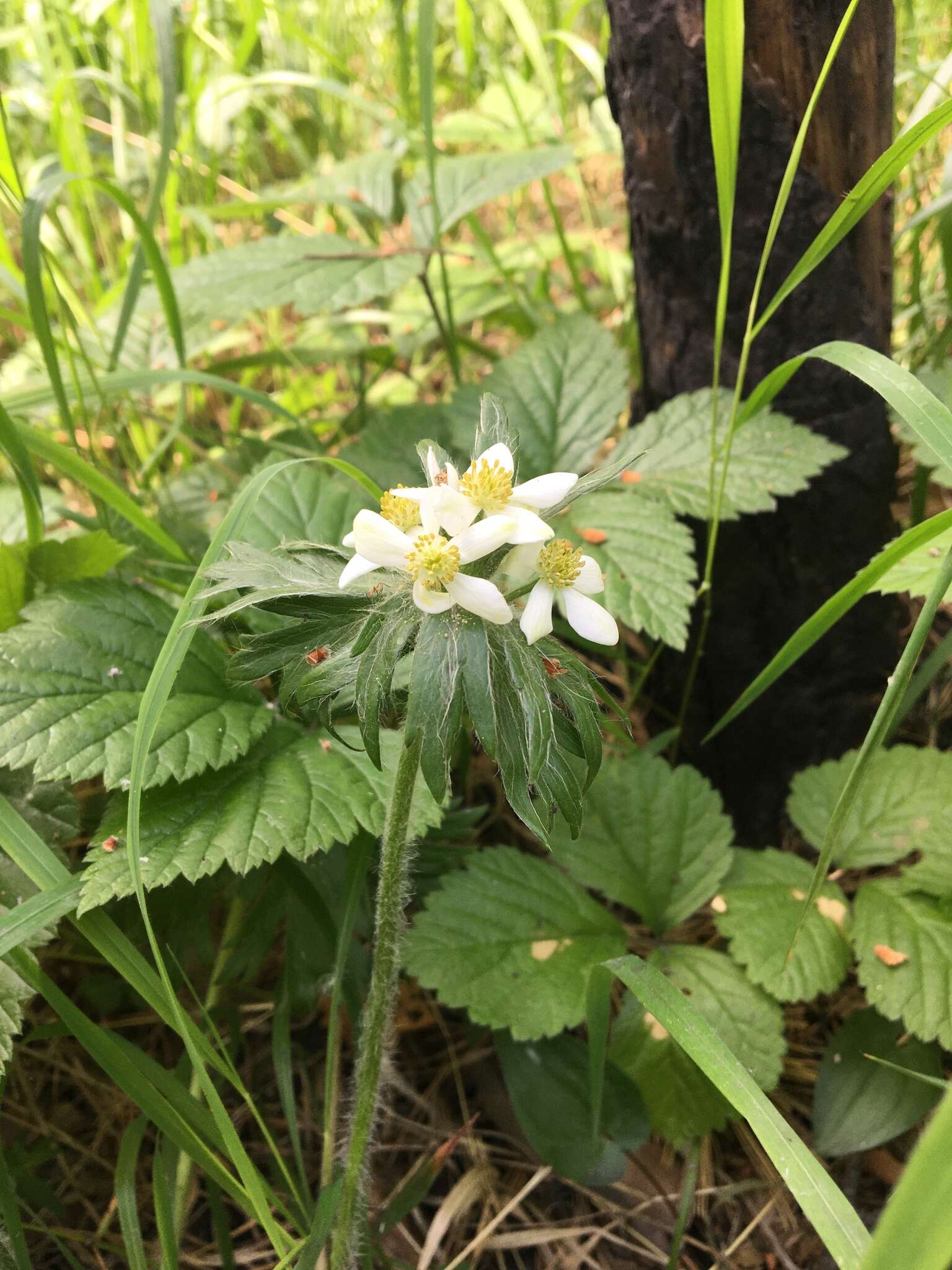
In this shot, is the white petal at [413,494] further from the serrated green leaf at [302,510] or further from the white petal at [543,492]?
the serrated green leaf at [302,510]

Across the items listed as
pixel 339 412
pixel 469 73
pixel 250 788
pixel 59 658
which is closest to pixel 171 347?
pixel 339 412

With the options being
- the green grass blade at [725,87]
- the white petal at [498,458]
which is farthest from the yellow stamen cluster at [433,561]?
the green grass blade at [725,87]

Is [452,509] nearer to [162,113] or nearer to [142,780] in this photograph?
[142,780]

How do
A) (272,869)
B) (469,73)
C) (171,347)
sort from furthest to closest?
(469,73) < (171,347) < (272,869)

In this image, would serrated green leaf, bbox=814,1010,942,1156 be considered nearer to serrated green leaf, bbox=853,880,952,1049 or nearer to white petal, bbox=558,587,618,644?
serrated green leaf, bbox=853,880,952,1049

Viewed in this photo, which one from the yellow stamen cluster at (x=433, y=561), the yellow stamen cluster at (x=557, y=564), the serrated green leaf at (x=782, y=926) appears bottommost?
the serrated green leaf at (x=782, y=926)

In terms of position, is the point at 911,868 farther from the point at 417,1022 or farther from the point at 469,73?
the point at 469,73
